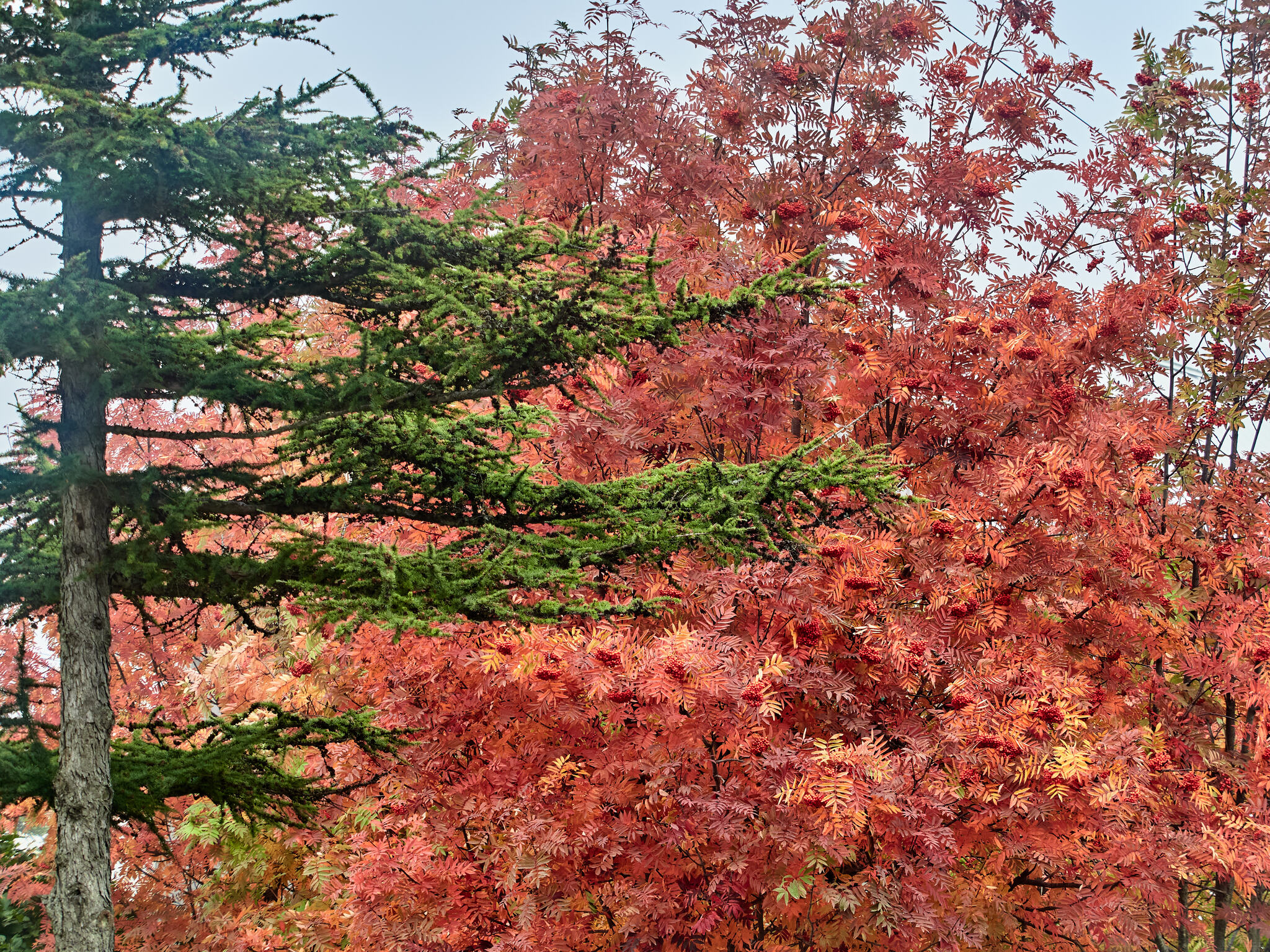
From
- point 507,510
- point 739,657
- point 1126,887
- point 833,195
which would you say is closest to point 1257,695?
point 1126,887

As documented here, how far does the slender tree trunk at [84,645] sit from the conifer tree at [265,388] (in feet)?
0.05

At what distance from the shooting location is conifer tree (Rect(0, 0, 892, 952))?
5891mm

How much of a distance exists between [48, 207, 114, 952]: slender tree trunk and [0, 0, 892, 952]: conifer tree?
0.05 feet

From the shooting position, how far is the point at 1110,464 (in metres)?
8.29

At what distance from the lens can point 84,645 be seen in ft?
21.0

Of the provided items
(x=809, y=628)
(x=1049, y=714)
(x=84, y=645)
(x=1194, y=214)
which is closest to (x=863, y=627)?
(x=809, y=628)

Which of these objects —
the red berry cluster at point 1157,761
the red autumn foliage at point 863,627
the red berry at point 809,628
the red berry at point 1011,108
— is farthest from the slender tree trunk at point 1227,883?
the red berry at point 1011,108

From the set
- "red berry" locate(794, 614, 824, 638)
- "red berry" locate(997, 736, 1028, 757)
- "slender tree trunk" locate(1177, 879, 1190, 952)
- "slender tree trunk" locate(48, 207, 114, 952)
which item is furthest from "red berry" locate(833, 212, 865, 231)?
"slender tree trunk" locate(1177, 879, 1190, 952)

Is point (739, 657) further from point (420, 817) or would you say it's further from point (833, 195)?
point (833, 195)

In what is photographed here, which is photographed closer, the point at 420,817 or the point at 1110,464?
the point at 420,817

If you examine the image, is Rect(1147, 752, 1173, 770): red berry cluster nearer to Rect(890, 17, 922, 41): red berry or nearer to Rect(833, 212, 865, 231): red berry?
Rect(833, 212, 865, 231): red berry

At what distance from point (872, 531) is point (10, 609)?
7084 mm

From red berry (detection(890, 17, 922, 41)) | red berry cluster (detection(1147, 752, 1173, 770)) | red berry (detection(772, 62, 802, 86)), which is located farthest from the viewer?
red berry (detection(890, 17, 922, 41))

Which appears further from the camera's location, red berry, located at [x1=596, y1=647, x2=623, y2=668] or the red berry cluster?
the red berry cluster
